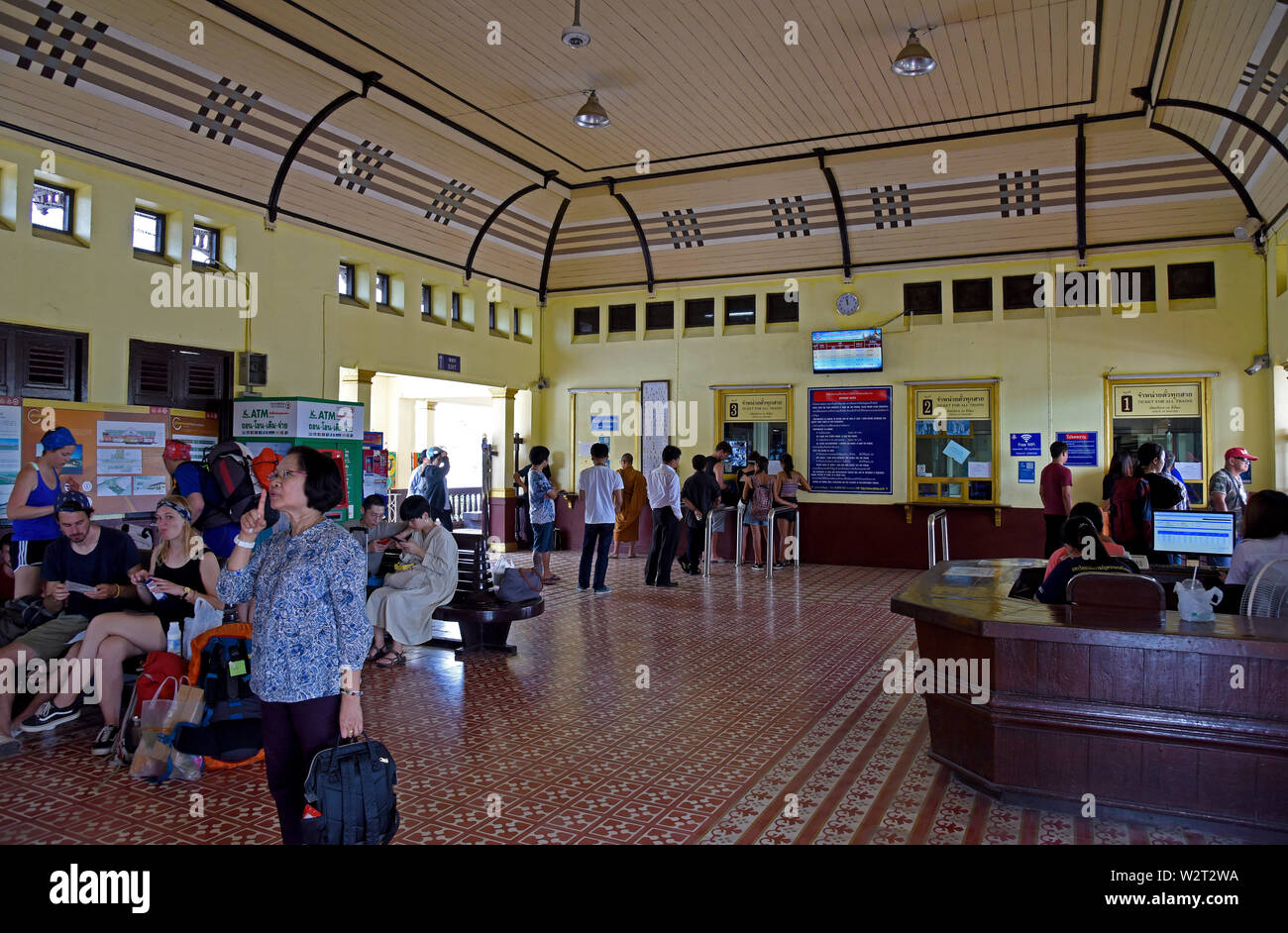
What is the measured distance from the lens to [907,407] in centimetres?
1137

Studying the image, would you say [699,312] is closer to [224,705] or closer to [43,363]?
[43,363]

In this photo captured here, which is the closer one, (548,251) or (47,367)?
(47,367)

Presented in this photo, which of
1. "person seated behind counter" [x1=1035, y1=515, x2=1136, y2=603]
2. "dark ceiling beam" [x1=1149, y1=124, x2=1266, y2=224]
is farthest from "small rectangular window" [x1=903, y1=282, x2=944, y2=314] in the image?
"person seated behind counter" [x1=1035, y1=515, x2=1136, y2=603]

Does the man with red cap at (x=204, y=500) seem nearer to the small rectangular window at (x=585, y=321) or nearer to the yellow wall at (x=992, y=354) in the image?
the yellow wall at (x=992, y=354)

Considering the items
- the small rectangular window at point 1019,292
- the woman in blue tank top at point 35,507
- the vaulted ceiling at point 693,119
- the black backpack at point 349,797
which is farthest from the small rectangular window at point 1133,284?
the woman in blue tank top at point 35,507

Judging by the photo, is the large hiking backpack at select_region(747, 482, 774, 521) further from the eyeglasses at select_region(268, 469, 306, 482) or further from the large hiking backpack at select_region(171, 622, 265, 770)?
the eyeglasses at select_region(268, 469, 306, 482)

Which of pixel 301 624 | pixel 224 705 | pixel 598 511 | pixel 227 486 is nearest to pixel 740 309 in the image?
pixel 598 511

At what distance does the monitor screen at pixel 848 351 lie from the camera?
11477mm

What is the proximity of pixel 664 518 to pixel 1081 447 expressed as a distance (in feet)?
17.3

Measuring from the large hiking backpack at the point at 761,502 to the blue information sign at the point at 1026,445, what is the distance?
313 cm

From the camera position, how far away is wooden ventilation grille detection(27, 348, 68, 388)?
671 cm

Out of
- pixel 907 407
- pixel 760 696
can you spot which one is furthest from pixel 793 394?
pixel 760 696

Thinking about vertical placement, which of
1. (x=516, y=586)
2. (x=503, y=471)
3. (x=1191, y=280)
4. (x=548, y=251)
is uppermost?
(x=548, y=251)

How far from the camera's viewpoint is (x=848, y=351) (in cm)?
1160
